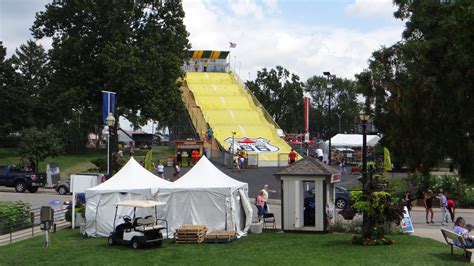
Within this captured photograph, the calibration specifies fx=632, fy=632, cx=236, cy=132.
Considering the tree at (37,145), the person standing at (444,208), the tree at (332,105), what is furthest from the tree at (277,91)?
the person standing at (444,208)

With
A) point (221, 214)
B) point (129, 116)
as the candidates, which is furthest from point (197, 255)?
point (129, 116)

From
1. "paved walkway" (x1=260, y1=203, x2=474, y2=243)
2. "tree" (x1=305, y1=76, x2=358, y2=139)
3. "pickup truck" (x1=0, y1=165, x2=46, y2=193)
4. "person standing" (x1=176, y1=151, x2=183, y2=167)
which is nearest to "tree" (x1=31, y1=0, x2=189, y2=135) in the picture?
"person standing" (x1=176, y1=151, x2=183, y2=167)

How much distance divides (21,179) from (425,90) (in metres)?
29.9

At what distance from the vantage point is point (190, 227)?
21875 mm

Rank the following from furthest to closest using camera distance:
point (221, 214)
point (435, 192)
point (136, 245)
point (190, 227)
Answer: point (435, 192), point (221, 214), point (190, 227), point (136, 245)

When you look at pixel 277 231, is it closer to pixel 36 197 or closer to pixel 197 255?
pixel 197 255

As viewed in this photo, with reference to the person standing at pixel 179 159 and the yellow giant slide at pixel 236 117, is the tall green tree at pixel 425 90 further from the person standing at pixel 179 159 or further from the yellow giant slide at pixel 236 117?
the yellow giant slide at pixel 236 117

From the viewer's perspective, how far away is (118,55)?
195 ft

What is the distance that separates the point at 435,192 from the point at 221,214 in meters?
17.3

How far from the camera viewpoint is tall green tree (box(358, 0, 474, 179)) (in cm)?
2156

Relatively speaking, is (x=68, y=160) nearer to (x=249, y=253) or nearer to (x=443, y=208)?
(x=443, y=208)

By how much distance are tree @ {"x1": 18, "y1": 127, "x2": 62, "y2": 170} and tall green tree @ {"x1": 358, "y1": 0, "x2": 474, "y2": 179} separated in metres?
29.7

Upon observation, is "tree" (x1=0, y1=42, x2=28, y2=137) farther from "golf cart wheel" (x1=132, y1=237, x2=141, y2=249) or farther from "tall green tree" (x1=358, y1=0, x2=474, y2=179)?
"golf cart wheel" (x1=132, y1=237, x2=141, y2=249)

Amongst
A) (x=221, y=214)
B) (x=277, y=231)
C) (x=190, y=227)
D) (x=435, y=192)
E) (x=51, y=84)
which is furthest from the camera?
(x=51, y=84)
